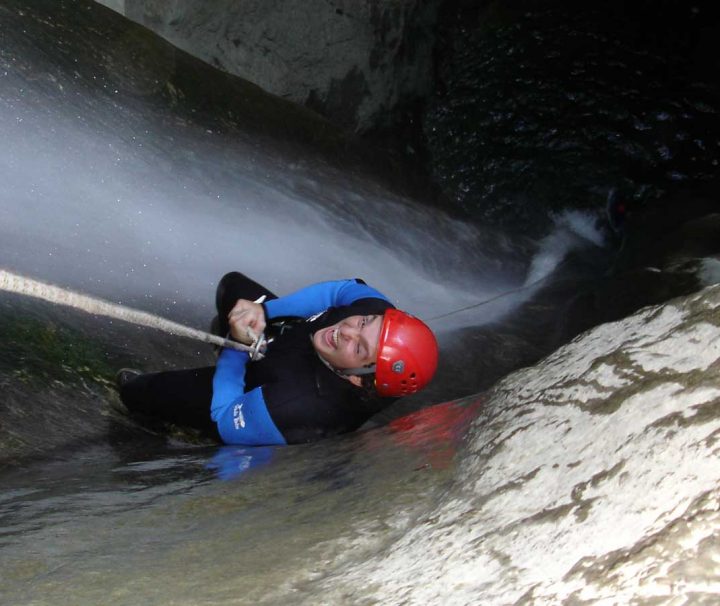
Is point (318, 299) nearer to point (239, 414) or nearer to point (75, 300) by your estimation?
point (239, 414)

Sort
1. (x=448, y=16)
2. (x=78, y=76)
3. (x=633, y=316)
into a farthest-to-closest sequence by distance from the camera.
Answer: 1. (x=448, y=16)
2. (x=78, y=76)
3. (x=633, y=316)

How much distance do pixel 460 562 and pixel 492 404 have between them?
1.16 metres

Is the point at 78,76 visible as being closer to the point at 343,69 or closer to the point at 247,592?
the point at 343,69

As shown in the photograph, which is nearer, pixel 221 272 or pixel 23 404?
pixel 23 404

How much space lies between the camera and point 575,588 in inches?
65.4

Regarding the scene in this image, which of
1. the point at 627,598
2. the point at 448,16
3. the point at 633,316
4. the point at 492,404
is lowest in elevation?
the point at 627,598

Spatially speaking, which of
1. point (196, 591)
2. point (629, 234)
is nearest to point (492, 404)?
point (196, 591)

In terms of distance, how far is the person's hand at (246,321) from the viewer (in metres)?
4.08

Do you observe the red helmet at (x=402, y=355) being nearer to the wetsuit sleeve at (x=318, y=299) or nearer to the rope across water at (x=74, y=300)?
the wetsuit sleeve at (x=318, y=299)

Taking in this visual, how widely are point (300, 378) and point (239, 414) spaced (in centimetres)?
31

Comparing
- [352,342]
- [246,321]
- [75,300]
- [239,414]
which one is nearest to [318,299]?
[246,321]

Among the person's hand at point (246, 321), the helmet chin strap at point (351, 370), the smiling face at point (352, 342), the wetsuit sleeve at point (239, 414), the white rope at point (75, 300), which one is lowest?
the wetsuit sleeve at point (239, 414)

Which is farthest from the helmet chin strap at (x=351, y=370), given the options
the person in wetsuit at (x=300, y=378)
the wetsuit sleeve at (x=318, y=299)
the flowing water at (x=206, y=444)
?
the wetsuit sleeve at (x=318, y=299)

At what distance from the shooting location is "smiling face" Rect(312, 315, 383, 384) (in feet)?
12.6
